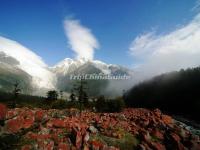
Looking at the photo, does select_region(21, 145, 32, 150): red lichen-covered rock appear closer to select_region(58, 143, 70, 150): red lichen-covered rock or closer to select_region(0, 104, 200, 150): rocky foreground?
select_region(0, 104, 200, 150): rocky foreground

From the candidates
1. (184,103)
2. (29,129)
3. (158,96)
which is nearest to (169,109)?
(184,103)

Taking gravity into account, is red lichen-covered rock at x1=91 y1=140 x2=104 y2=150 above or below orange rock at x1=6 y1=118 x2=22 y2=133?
below

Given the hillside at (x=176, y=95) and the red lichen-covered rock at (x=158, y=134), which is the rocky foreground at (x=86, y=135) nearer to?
the red lichen-covered rock at (x=158, y=134)

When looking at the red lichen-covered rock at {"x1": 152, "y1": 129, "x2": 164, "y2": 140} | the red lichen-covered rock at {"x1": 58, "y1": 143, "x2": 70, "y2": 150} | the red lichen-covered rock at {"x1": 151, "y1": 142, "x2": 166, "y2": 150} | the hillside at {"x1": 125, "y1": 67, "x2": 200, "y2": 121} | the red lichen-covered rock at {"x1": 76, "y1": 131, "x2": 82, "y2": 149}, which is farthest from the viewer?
the hillside at {"x1": 125, "y1": 67, "x2": 200, "y2": 121}

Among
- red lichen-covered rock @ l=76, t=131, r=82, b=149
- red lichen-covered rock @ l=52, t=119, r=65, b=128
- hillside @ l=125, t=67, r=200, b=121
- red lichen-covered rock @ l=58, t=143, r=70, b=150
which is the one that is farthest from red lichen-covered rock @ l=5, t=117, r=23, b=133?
hillside @ l=125, t=67, r=200, b=121

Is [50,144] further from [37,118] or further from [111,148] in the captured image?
[37,118]

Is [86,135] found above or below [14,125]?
below

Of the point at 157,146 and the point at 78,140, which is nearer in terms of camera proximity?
Answer: the point at 78,140

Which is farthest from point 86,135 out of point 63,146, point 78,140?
point 63,146

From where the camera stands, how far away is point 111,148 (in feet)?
111

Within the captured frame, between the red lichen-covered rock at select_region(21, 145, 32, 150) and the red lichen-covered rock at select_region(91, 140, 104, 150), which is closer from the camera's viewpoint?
the red lichen-covered rock at select_region(21, 145, 32, 150)

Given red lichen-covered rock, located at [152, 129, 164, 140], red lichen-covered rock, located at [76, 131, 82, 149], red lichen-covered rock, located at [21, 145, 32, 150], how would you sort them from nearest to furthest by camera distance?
red lichen-covered rock, located at [21, 145, 32, 150] < red lichen-covered rock, located at [76, 131, 82, 149] < red lichen-covered rock, located at [152, 129, 164, 140]

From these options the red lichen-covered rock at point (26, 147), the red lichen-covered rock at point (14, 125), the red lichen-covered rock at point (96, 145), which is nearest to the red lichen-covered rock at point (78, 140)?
the red lichen-covered rock at point (96, 145)

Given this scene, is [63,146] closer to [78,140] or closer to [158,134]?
[78,140]
